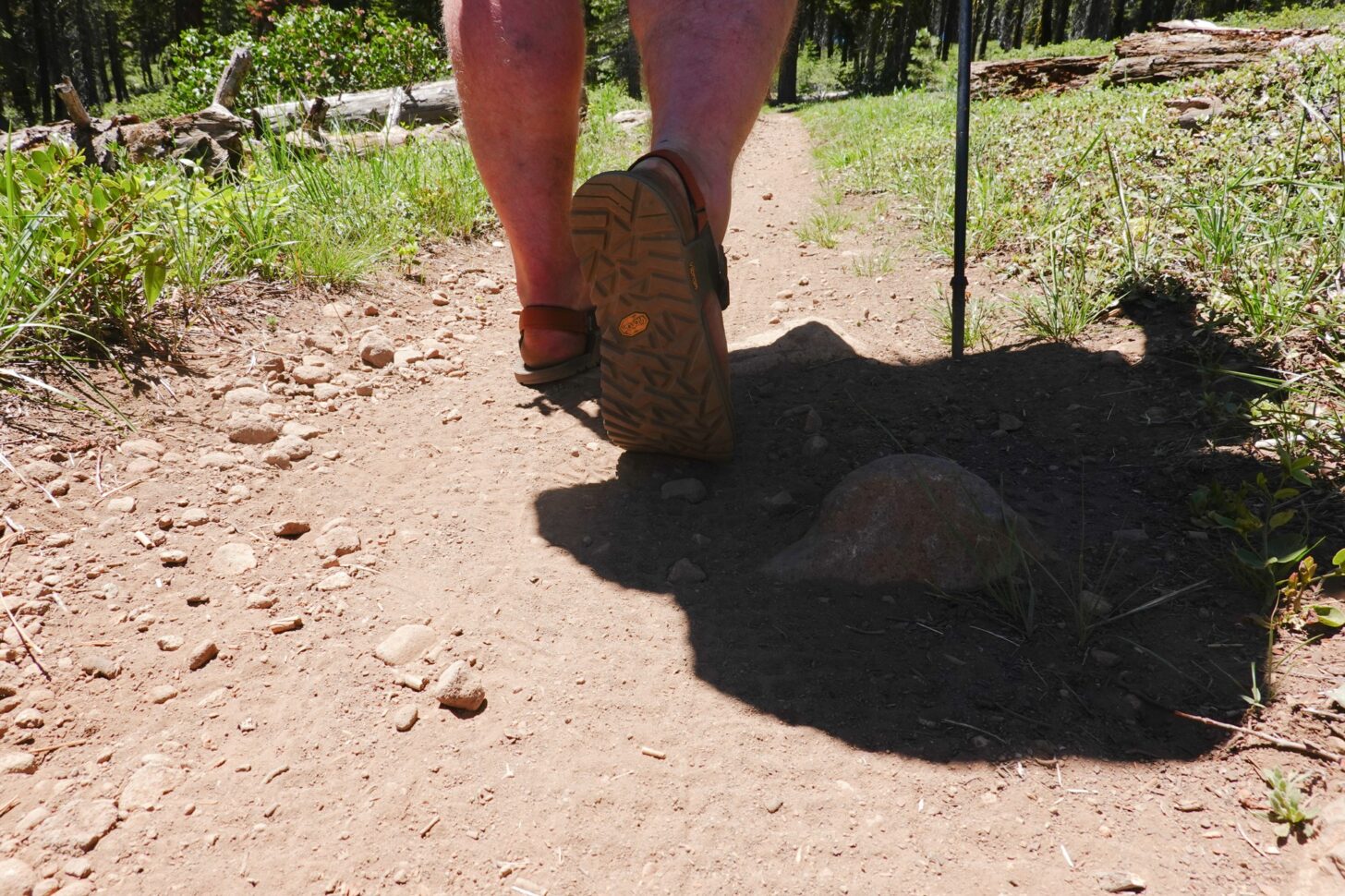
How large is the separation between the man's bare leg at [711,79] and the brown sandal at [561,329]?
668 millimetres

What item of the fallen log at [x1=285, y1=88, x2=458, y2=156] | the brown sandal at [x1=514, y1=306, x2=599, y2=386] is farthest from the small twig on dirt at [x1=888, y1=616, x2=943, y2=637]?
the fallen log at [x1=285, y1=88, x2=458, y2=156]

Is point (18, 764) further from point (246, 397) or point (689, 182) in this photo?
point (689, 182)

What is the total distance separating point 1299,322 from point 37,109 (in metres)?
39.0

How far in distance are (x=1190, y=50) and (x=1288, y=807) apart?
7.92 metres

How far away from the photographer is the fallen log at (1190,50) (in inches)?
257

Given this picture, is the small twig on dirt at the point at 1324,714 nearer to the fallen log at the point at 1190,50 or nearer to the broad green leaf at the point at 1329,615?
the broad green leaf at the point at 1329,615

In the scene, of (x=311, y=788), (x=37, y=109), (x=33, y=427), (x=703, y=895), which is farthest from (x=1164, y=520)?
(x=37, y=109)

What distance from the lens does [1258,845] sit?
1.00 metres

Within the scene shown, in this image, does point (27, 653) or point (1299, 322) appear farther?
point (1299, 322)

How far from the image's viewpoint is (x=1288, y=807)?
3.32ft

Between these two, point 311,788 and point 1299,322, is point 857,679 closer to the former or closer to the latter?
point 311,788

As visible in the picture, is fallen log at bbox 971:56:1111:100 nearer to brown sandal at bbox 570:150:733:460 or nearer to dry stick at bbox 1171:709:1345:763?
brown sandal at bbox 570:150:733:460

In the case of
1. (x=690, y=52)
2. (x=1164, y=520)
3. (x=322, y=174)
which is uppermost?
(x=690, y=52)

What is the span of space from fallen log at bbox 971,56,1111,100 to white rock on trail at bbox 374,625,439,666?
8.73 m
